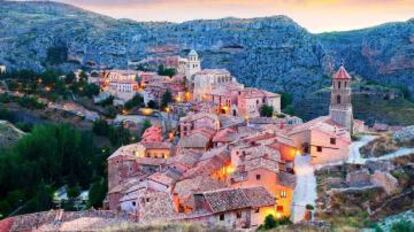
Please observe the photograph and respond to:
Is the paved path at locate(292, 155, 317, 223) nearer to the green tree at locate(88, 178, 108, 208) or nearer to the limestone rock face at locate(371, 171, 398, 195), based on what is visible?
the limestone rock face at locate(371, 171, 398, 195)

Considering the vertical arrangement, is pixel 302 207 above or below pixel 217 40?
below

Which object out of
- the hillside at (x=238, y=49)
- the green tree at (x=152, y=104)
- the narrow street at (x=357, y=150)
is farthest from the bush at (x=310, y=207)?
the hillside at (x=238, y=49)

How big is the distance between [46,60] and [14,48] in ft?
44.1

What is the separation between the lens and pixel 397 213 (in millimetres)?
27547

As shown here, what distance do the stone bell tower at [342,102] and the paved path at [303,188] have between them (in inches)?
271

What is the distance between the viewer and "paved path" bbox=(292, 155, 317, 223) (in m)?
28.1

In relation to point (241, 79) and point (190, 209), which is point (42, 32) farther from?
point (190, 209)

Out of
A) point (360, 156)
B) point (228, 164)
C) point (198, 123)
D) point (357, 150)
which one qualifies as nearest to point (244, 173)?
point (228, 164)

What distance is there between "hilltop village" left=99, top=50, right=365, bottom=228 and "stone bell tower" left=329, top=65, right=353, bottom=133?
69 millimetres

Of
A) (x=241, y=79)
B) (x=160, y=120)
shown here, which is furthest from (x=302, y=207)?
(x=241, y=79)

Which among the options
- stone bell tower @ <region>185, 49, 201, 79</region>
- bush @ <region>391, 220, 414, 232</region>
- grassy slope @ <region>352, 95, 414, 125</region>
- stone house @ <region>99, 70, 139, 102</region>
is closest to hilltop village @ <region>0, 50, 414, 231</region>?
bush @ <region>391, 220, 414, 232</region>

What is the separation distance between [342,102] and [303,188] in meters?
12.2

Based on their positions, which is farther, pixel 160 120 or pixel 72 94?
pixel 72 94

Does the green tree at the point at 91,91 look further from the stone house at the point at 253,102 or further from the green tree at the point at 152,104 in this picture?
the stone house at the point at 253,102
